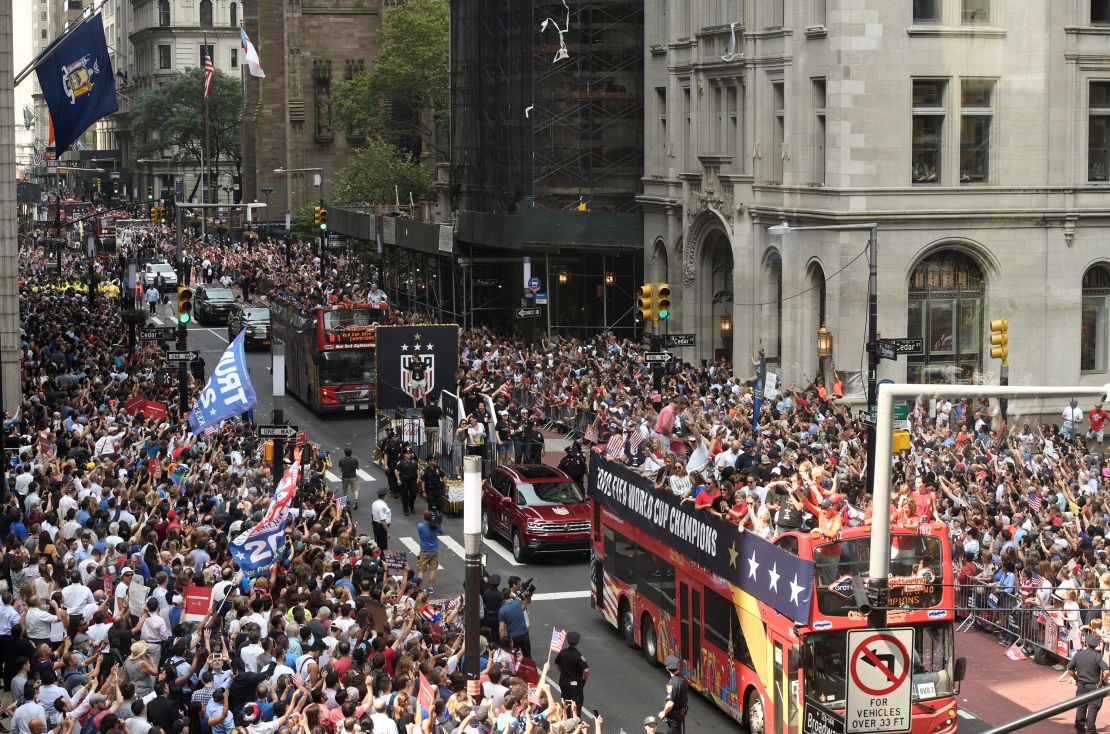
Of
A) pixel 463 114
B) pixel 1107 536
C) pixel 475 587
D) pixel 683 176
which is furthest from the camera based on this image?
pixel 463 114

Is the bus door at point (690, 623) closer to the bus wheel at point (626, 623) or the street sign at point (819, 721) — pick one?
the bus wheel at point (626, 623)

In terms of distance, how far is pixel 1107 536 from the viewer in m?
25.2

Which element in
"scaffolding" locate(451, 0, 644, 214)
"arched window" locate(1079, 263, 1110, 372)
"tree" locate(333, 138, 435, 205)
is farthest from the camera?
"tree" locate(333, 138, 435, 205)

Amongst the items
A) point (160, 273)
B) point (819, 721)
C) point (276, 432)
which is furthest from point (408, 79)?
point (819, 721)

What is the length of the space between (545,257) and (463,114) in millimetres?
12647

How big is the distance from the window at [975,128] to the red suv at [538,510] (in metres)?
18.1

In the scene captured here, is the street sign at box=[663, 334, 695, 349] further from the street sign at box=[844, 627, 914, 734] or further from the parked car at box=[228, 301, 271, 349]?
the parked car at box=[228, 301, 271, 349]

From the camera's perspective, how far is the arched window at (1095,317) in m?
46.1

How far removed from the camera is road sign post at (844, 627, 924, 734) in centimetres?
1914

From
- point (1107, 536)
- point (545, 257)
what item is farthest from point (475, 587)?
point (545, 257)

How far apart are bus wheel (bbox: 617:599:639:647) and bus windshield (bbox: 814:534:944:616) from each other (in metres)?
6.90

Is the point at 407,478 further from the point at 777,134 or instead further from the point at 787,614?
the point at 787,614

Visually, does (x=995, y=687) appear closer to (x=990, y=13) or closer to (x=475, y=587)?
(x=475, y=587)

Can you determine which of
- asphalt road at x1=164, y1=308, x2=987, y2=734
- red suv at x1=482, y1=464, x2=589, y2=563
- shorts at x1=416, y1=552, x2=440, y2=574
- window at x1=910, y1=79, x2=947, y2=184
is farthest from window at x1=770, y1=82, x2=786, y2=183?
shorts at x1=416, y1=552, x2=440, y2=574
